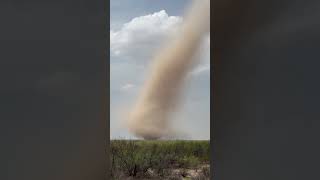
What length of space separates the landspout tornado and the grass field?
25 cm

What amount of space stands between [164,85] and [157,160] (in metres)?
1.07

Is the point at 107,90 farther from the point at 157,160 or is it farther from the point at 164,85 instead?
the point at 157,160

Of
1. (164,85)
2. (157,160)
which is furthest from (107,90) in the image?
(157,160)

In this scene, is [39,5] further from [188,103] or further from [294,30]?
[188,103]

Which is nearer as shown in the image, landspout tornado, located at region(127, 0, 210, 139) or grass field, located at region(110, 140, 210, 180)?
landspout tornado, located at region(127, 0, 210, 139)

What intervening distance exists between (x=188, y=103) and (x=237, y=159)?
10.6 ft

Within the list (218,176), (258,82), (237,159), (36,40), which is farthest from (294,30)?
(36,40)

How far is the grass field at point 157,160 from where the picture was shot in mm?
6219

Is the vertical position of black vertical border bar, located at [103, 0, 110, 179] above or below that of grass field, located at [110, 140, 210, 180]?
above

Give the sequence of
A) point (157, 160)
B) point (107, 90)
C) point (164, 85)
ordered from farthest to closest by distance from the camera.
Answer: point (157, 160), point (164, 85), point (107, 90)

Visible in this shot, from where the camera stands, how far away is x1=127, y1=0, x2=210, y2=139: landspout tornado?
6105mm

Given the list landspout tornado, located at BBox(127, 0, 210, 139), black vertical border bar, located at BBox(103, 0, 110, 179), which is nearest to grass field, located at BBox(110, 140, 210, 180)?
landspout tornado, located at BBox(127, 0, 210, 139)

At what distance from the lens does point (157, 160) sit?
20.7 ft

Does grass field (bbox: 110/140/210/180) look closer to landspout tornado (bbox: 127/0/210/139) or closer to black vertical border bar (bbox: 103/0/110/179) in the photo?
landspout tornado (bbox: 127/0/210/139)
